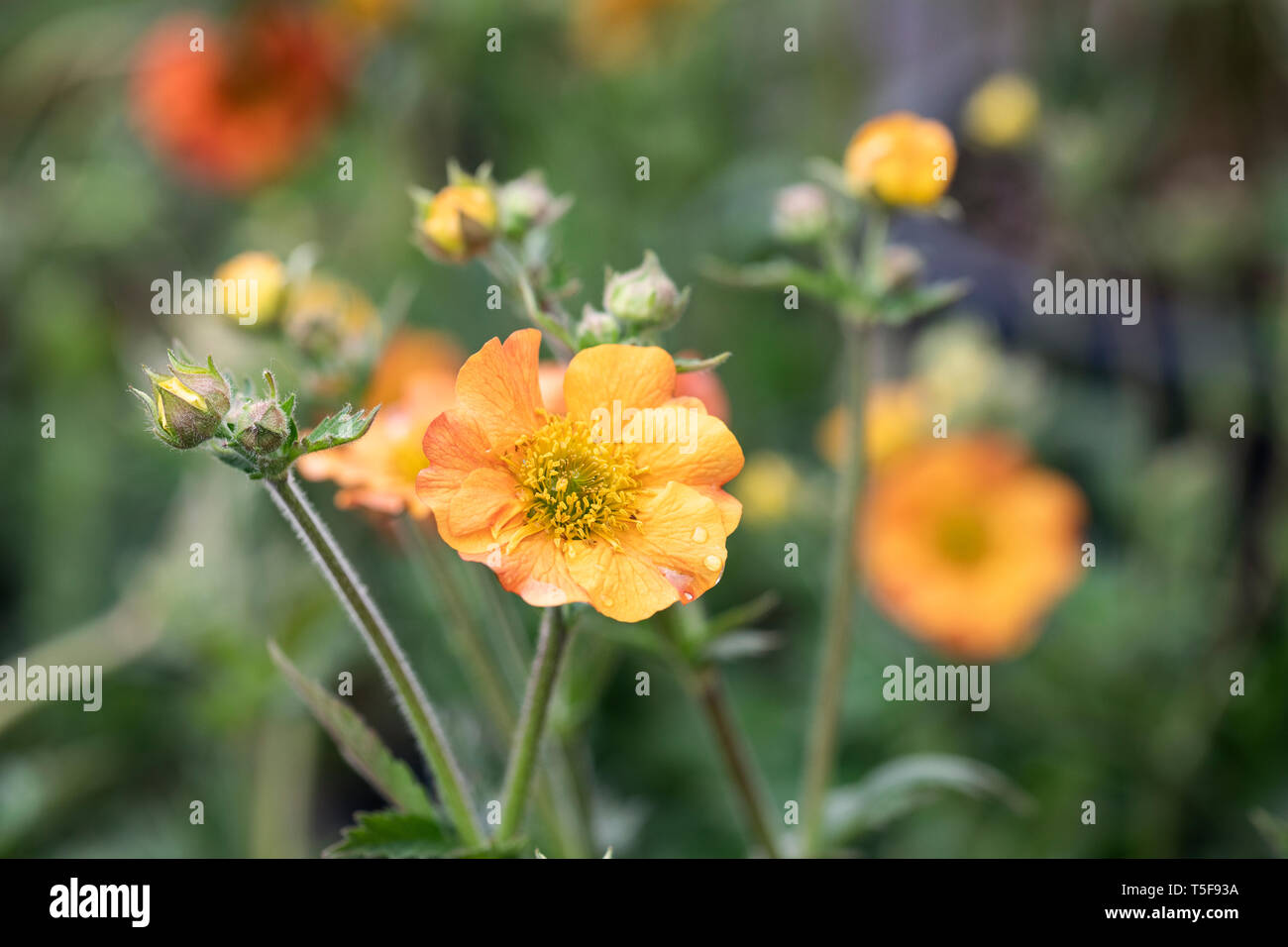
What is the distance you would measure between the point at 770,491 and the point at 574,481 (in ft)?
2.59

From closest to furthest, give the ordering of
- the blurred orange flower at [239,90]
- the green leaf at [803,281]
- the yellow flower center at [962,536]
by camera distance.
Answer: the green leaf at [803,281] → the yellow flower center at [962,536] → the blurred orange flower at [239,90]

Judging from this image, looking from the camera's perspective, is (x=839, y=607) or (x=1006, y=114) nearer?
(x=839, y=607)

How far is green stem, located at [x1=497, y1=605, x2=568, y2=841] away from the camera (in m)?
0.68

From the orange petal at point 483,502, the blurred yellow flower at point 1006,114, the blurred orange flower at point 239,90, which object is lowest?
the orange petal at point 483,502

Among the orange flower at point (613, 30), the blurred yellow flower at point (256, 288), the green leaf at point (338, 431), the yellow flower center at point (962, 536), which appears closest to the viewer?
the green leaf at point (338, 431)

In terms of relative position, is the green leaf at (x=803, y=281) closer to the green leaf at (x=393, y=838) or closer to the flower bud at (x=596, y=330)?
the flower bud at (x=596, y=330)

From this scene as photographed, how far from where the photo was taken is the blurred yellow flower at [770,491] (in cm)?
149

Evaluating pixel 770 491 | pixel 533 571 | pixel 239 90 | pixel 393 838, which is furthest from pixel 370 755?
pixel 239 90

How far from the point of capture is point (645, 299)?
0.74 meters

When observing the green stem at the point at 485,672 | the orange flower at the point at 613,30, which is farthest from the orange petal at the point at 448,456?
the orange flower at the point at 613,30

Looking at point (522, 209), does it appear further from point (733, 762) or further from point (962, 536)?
point (962, 536)

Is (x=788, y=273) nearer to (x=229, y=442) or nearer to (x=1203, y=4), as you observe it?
(x=229, y=442)

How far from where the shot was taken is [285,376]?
1.04 meters

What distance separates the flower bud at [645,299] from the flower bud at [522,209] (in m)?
0.10
